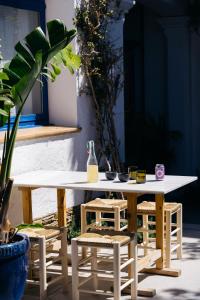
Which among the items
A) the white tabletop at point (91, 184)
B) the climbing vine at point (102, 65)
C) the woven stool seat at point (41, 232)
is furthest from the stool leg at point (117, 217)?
the climbing vine at point (102, 65)

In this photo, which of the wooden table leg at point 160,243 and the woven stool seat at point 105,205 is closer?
the wooden table leg at point 160,243

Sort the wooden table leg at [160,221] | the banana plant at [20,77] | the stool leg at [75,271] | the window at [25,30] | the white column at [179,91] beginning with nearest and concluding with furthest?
the banana plant at [20,77], the stool leg at [75,271], the wooden table leg at [160,221], the window at [25,30], the white column at [179,91]

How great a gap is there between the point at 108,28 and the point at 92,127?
4.04 feet

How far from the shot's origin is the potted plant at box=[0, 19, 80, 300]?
485 centimetres

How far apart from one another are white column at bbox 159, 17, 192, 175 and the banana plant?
582cm

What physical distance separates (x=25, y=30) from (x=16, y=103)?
2547mm

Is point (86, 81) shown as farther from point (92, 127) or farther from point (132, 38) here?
point (132, 38)

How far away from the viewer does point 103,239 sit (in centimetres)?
529

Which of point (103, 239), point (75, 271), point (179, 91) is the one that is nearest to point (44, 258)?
point (75, 271)

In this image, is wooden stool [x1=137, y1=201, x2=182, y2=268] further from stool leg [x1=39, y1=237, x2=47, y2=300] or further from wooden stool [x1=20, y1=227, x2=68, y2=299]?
stool leg [x1=39, y1=237, x2=47, y2=300]

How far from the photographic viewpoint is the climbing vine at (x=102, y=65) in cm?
772

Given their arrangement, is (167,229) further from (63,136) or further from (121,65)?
(121,65)

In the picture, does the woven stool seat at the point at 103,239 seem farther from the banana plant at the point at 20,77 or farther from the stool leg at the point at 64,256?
the banana plant at the point at 20,77

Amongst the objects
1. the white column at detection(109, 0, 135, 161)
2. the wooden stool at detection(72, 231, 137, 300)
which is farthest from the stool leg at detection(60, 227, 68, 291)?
the white column at detection(109, 0, 135, 161)
